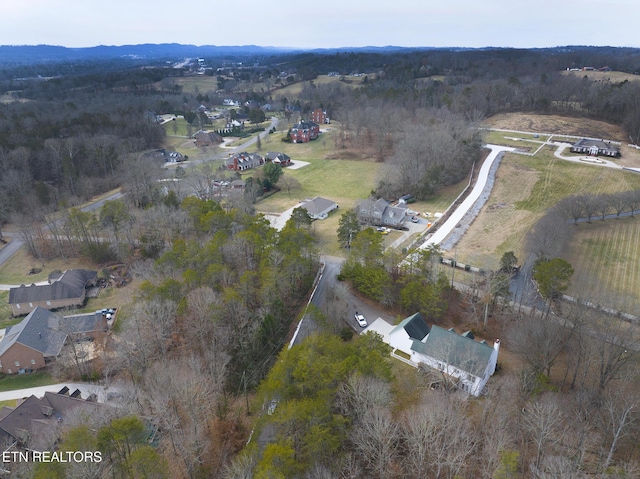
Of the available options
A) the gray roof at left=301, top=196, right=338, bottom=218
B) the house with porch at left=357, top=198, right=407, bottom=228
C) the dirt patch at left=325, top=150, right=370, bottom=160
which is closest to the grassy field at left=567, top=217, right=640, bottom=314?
the house with porch at left=357, top=198, right=407, bottom=228

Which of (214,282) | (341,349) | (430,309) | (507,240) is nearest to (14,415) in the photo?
(214,282)

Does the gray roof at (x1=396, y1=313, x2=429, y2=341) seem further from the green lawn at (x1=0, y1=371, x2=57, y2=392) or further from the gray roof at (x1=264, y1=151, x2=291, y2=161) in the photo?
the gray roof at (x1=264, y1=151, x2=291, y2=161)

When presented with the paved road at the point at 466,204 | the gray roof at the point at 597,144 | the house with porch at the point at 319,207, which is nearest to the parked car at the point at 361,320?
the paved road at the point at 466,204

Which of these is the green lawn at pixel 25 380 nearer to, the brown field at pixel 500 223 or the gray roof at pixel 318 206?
the gray roof at pixel 318 206

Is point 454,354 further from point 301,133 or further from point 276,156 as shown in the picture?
point 301,133

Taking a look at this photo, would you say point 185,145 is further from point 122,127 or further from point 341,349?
point 341,349

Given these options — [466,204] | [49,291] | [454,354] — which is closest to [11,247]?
[49,291]
